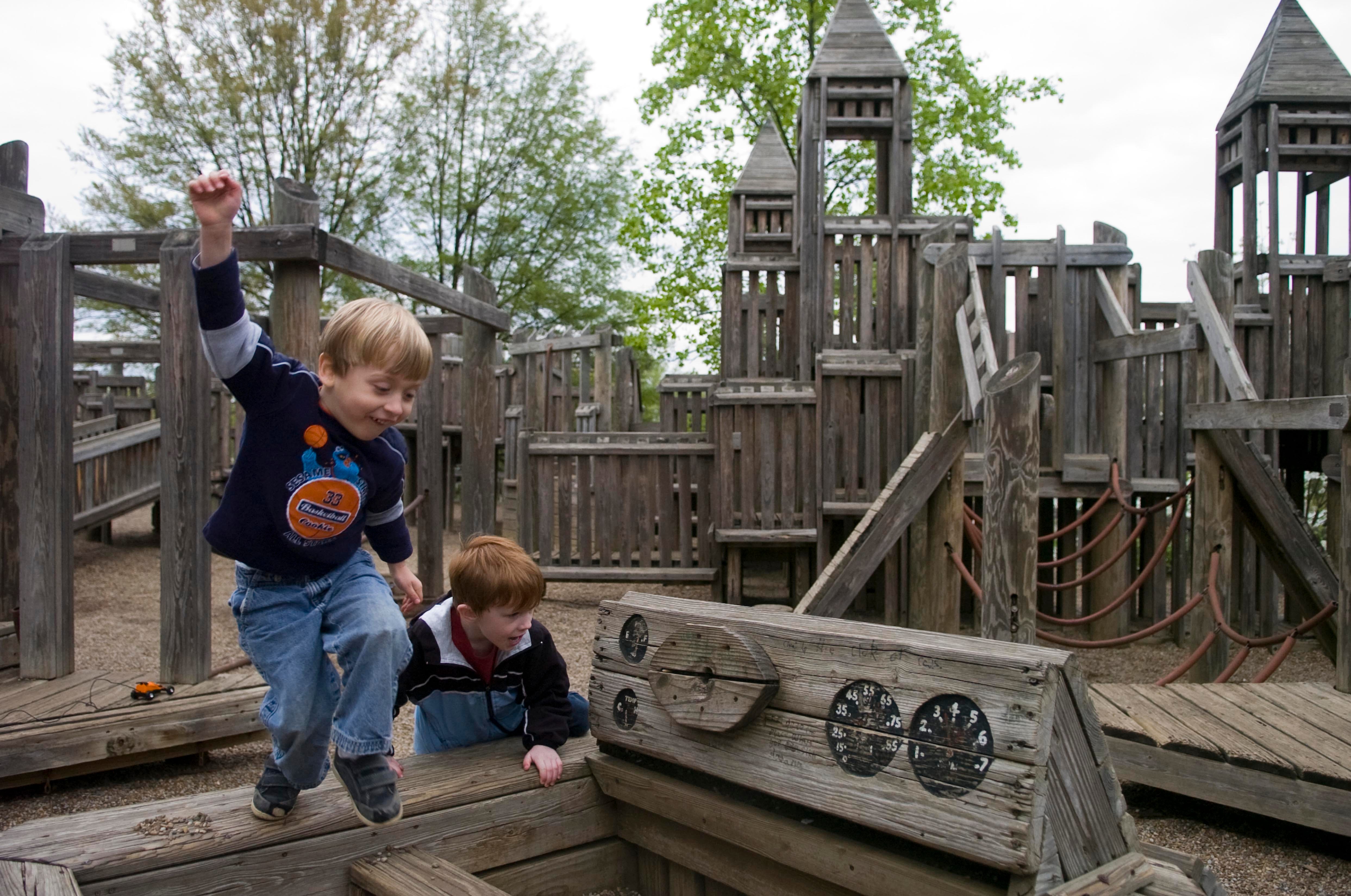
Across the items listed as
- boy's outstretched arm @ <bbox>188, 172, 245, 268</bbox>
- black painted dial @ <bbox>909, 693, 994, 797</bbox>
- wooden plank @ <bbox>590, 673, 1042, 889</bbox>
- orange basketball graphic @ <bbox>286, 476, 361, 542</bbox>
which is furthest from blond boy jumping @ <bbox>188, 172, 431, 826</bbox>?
black painted dial @ <bbox>909, 693, 994, 797</bbox>

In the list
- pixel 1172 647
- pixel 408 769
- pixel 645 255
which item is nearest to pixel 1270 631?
pixel 1172 647

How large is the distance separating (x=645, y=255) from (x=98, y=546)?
1067 cm

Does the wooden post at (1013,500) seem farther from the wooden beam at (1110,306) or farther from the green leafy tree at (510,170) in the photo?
the green leafy tree at (510,170)

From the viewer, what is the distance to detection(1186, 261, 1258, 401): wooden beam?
5051 millimetres

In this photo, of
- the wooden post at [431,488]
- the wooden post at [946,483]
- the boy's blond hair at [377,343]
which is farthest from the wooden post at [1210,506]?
the wooden post at [431,488]

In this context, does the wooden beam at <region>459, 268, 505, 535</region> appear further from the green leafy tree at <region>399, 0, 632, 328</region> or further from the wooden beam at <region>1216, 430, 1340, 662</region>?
the green leafy tree at <region>399, 0, 632, 328</region>

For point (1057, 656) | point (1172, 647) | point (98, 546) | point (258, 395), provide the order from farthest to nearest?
point (98, 546) < point (1172, 647) < point (258, 395) < point (1057, 656)

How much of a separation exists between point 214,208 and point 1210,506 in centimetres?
515

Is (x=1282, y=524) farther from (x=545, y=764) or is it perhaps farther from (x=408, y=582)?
(x=408, y=582)

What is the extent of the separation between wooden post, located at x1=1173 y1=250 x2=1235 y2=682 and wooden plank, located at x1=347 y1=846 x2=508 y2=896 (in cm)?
439

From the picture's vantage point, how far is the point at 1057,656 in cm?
200

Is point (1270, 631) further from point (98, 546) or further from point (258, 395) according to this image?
point (98, 546)

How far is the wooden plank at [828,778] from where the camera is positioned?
1.93 metres

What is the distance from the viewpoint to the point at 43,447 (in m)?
4.33
